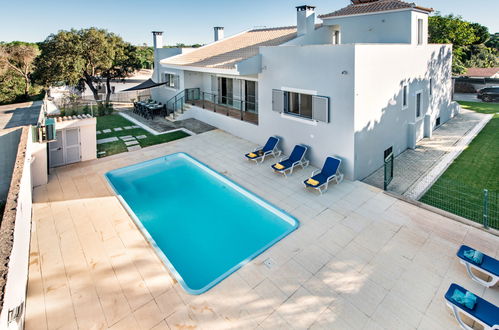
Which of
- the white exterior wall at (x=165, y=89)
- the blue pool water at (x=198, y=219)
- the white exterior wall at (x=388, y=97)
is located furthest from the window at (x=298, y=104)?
the white exterior wall at (x=165, y=89)

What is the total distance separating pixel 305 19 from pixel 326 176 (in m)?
12.2

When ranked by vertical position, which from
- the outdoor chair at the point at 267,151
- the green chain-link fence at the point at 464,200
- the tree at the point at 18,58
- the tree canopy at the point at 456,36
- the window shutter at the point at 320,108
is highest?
the tree canopy at the point at 456,36

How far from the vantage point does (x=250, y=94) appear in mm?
21906

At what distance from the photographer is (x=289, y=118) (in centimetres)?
1606

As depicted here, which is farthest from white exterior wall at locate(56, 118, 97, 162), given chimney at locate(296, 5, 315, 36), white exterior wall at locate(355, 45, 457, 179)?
chimney at locate(296, 5, 315, 36)

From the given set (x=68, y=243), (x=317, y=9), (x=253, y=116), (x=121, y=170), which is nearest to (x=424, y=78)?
(x=317, y=9)

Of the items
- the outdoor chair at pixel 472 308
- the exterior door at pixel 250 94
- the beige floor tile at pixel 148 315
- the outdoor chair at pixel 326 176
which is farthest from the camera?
the exterior door at pixel 250 94

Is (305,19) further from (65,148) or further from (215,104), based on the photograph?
(65,148)

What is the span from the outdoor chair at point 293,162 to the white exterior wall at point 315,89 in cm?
39

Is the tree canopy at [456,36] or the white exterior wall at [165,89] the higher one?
the tree canopy at [456,36]

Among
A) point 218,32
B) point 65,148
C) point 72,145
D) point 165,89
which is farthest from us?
point 218,32

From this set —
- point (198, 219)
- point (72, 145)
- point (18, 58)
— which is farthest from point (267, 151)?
point (18, 58)

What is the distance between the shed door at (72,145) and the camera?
16062 mm

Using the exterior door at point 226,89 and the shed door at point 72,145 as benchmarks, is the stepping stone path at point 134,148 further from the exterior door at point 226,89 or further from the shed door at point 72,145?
the exterior door at point 226,89
